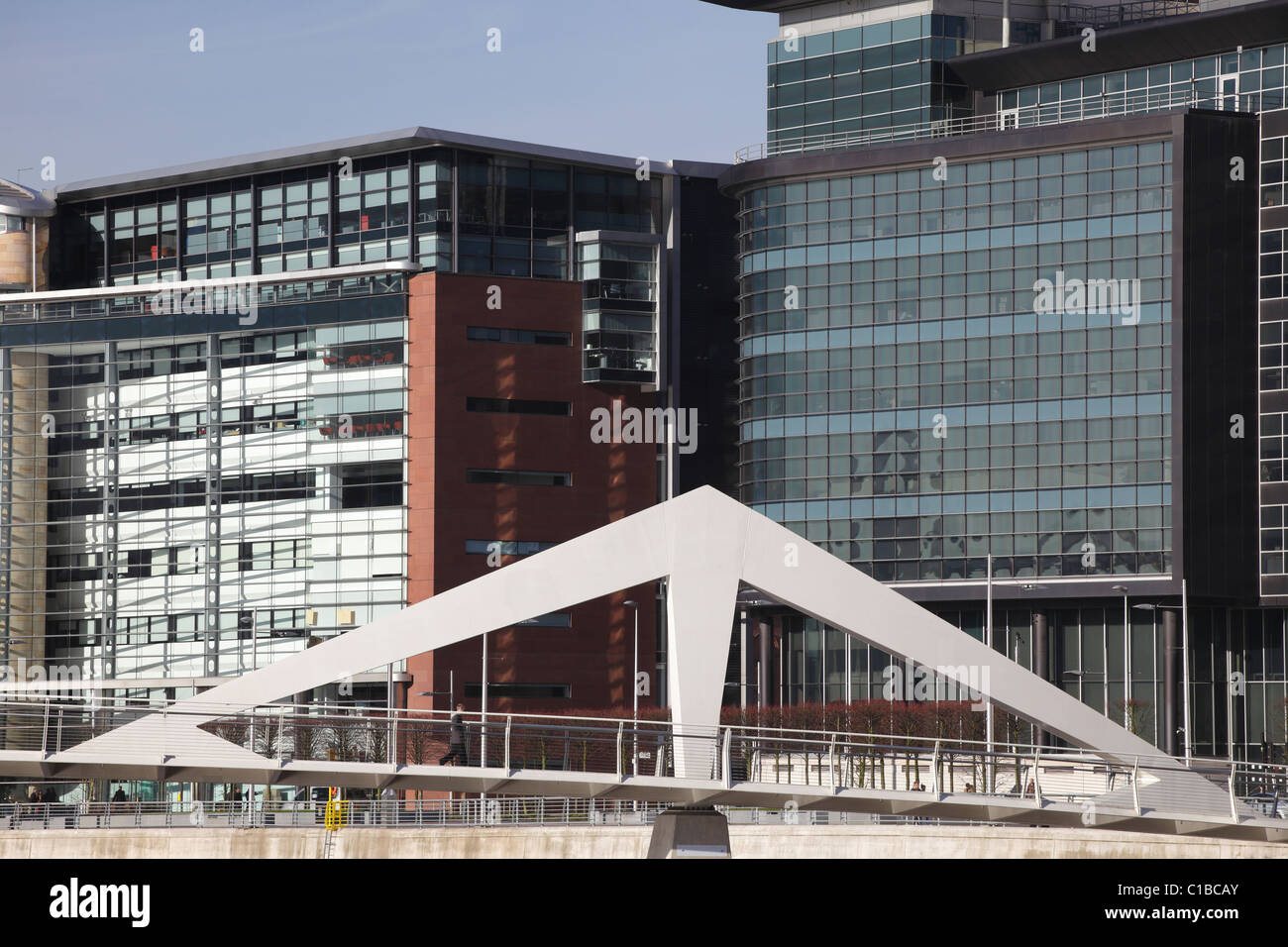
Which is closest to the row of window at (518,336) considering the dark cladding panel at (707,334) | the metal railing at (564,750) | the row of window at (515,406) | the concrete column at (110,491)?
the row of window at (515,406)

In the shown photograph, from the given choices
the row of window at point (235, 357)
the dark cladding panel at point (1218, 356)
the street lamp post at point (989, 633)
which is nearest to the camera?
the street lamp post at point (989, 633)

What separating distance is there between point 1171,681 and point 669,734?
4469cm

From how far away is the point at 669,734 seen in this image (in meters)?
35.2

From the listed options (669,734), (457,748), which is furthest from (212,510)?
(669,734)

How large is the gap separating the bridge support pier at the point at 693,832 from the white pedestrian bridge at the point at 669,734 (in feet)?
2.59

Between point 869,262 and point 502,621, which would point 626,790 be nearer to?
point 502,621

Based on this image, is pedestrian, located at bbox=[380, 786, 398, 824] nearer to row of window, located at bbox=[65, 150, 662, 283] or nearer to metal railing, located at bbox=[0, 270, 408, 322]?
metal railing, located at bbox=[0, 270, 408, 322]

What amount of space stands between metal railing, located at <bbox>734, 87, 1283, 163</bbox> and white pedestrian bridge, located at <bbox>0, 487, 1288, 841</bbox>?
47.1 meters

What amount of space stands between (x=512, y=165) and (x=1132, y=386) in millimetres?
28776

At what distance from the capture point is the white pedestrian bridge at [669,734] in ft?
110

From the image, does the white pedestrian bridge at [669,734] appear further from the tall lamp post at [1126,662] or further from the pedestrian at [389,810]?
the tall lamp post at [1126,662]

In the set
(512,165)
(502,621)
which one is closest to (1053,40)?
(512,165)

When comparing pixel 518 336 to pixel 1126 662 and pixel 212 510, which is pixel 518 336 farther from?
pixel 1126 662

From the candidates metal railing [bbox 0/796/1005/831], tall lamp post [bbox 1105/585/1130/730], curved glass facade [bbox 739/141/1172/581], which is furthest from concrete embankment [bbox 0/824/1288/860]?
curved glass facade [bbox 739/141/1172/581]
